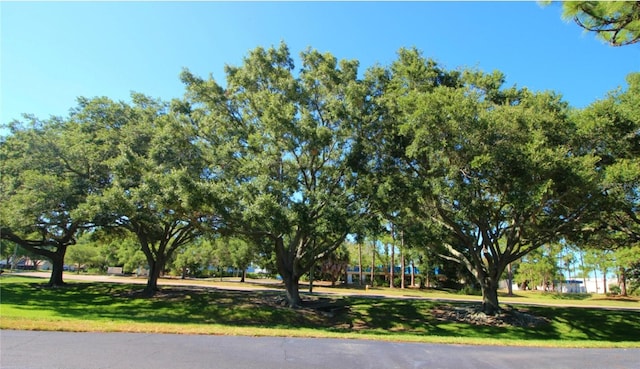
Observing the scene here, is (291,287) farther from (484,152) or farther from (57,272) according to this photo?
(57,272)

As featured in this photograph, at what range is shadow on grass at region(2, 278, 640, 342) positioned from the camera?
18.5 m

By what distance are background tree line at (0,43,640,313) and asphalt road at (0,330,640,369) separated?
720cm

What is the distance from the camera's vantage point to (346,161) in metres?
19.7

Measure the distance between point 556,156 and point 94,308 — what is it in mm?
22059

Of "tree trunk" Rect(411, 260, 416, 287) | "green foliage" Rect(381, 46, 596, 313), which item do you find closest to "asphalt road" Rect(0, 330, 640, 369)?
"green foliage" Rect(381, 46, 596, 313)

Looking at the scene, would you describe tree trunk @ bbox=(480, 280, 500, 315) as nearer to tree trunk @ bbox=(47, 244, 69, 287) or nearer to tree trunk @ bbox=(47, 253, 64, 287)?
tree trunk @ bbox=(47, 253, 64, 287)

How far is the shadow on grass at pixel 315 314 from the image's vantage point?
60.7 feet

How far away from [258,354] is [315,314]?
13.9m

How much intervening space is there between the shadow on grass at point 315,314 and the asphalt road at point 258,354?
812 cm

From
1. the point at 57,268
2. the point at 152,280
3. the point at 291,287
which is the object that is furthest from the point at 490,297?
the point at 57,268

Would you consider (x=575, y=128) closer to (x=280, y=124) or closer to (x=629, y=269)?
(x=280, y=124)

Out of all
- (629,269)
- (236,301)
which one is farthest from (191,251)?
(629,269)

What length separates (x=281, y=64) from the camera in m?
22.4

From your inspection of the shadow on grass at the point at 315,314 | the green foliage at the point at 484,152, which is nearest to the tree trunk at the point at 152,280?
the shadow on grass at the point at 315,314
